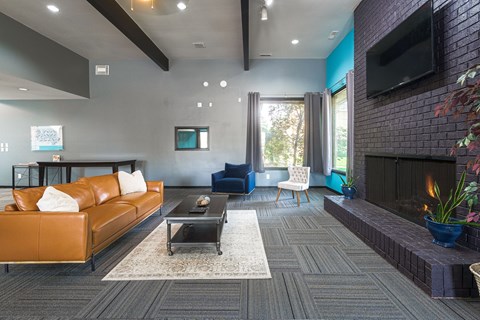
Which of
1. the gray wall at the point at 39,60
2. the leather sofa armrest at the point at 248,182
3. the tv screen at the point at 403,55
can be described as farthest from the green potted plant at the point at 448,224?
the gray wall at the point at 39,60

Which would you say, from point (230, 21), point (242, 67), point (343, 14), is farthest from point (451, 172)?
point (242, 67)

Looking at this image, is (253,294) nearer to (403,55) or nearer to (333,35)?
(403,55)

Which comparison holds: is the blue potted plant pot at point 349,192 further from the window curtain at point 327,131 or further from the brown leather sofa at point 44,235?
the brown leather sofa at point 44,235

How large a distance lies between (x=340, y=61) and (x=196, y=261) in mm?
5136

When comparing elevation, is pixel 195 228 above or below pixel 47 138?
below

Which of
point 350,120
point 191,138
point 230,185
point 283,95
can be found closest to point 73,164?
point 191,138

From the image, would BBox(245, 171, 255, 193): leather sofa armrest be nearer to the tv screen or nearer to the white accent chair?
the white accent chair

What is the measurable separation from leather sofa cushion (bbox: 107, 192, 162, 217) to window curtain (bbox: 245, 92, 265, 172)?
302 centimetres

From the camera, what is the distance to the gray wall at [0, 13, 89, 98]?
4.43 m

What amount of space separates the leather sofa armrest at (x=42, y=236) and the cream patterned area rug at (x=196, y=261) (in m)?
0.42

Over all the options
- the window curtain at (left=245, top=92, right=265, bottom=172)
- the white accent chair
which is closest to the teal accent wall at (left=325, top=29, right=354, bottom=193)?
the white accent chair

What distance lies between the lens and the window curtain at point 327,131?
231 inches

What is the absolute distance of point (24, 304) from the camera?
1758 mm

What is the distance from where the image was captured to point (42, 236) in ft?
6.65
